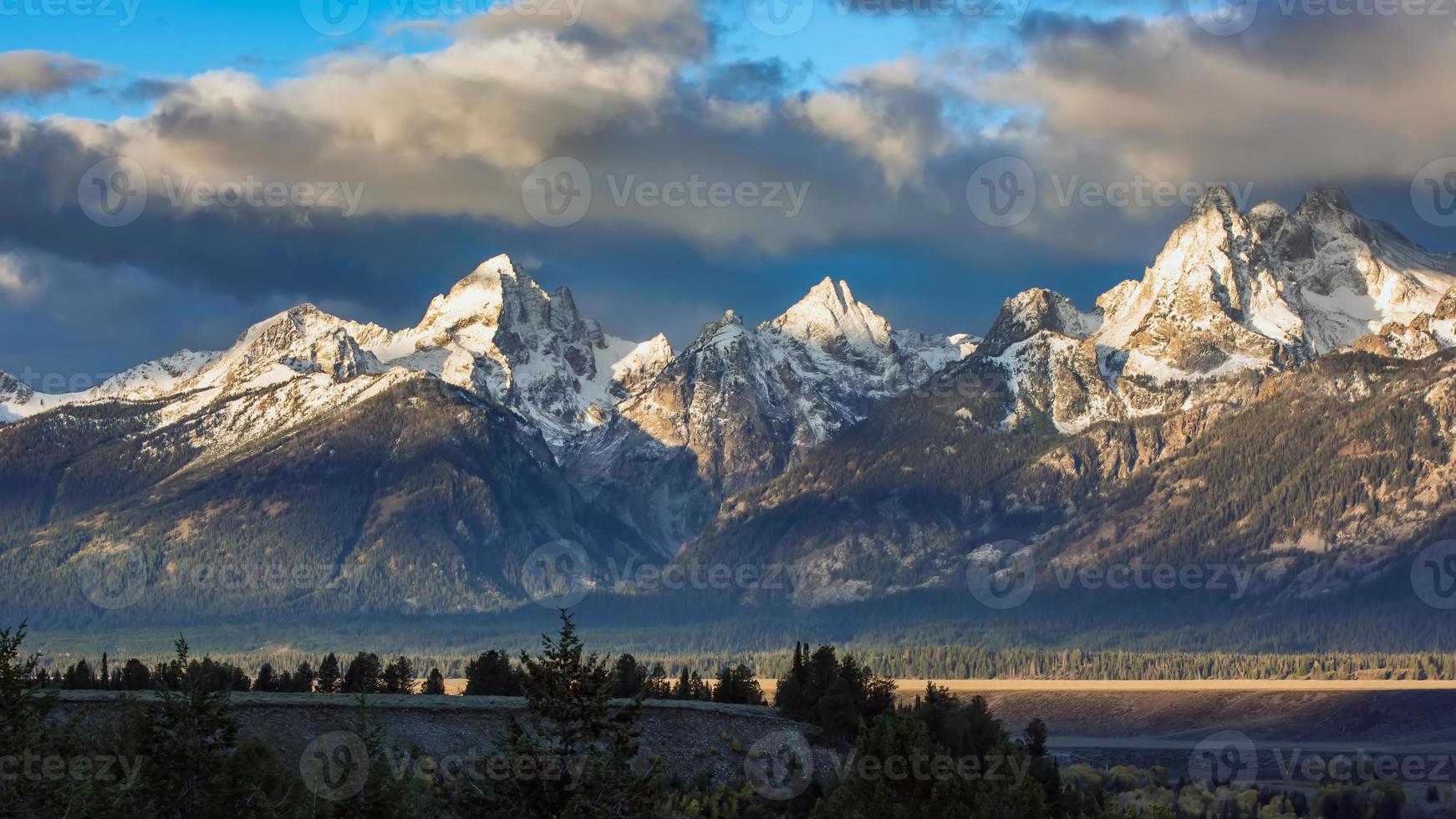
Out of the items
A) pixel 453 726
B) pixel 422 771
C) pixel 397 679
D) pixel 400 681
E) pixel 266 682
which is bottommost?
pixel 422 771

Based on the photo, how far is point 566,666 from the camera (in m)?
60.9

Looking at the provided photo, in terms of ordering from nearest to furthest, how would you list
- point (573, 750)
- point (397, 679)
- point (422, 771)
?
point (573, 750) < point (422, 771) < point (397, 679)

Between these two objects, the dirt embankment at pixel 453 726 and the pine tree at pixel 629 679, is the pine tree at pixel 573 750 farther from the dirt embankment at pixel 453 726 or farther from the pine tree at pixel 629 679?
the pine tree at pixel 629 679

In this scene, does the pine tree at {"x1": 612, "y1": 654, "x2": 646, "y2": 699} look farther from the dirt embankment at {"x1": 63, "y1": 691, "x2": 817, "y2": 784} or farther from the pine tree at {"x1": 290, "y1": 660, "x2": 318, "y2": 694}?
the pine tree at {"x1": 290, "y1": 660, "x2": 318, "y2": 694}

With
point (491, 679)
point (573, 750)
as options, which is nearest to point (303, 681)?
point (491, 679)

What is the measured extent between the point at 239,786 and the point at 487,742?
48.1 metres

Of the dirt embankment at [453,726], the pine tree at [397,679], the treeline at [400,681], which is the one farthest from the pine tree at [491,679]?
the dirt embankment at [453,726]

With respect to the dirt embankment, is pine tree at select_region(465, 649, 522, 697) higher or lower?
higher

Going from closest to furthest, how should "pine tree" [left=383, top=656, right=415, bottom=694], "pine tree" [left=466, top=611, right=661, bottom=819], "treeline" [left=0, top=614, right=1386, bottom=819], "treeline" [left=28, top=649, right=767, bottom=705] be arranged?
"pine tree" [left=466, top=611, right=661, bottom=819]
"treeline" [left=0, top=614, right=1386, bottom=819]
"treeline" [left=28, top=649, right=767, bottom=705]
"pine tree" [left=383, top=656, right=415, bottom=694]

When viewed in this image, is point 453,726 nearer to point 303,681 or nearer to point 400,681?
point 400,681

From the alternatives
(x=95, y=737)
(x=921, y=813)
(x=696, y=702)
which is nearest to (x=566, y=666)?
(x=95, y=737)

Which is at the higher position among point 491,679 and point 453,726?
point 491,679

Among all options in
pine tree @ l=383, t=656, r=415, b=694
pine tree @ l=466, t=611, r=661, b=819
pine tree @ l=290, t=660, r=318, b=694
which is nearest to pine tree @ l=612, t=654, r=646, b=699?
pine tree @ l=383, t=656, r=415, b=694

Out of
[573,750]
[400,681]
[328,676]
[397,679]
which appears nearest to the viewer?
[573,750]
